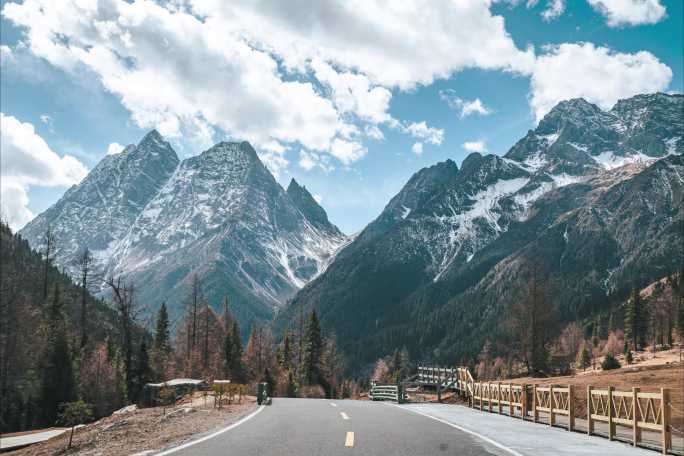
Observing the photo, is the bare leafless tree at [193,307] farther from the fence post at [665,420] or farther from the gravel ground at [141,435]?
the fence post at [665,420]

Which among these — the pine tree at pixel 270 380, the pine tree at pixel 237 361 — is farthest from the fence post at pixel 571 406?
the pine tree at pixel 237 361

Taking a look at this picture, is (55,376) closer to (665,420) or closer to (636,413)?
(636,413)

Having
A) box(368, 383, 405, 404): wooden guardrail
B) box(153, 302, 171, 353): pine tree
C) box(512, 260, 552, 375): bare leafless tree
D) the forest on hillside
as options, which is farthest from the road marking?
→ box(153, 302, 171, 353): pine tree

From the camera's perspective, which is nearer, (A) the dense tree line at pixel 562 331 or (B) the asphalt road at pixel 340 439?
(B) the asphalt road at pixel 340 439

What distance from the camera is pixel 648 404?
51.2ft

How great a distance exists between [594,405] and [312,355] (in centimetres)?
5980

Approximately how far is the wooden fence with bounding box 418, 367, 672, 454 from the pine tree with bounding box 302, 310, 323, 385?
43.3 metres

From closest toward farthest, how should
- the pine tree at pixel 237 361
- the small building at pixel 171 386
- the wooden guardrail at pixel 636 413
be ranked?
1. the wooden guardrail at pixel 636 413
2. the small building at pixel 171 386
3. the pine tree at pixel 237 361

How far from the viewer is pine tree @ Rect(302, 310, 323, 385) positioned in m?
75.6

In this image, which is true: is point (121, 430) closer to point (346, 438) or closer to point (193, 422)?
point (193, 422)

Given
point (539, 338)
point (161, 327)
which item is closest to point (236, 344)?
point (161, 327)

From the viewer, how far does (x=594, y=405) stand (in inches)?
727

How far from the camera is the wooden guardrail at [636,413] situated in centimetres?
1440

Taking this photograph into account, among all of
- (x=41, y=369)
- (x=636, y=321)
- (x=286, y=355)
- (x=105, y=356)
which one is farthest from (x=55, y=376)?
(x=636, y=321)
